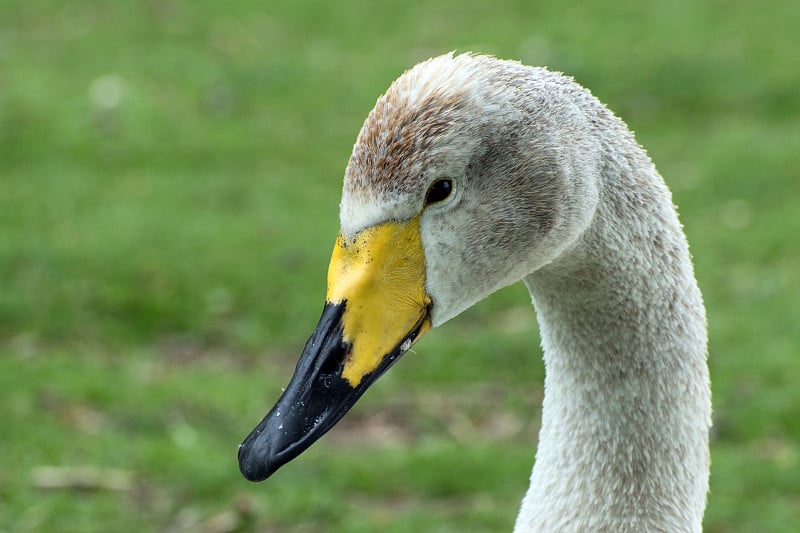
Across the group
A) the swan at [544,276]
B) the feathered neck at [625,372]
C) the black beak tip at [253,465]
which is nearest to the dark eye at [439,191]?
the swan at [544,276]

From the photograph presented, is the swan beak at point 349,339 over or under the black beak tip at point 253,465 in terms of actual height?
over

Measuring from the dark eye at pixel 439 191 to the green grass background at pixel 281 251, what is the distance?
9.75 ft

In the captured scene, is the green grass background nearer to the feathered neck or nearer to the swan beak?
the feathered neck

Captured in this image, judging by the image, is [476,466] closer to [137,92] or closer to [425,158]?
[425,158]

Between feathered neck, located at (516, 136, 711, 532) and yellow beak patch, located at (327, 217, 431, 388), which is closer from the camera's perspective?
yellow beak patch, located at (327, 217, 431, 388)

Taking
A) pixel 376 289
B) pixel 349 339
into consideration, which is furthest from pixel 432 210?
pixel 349 339

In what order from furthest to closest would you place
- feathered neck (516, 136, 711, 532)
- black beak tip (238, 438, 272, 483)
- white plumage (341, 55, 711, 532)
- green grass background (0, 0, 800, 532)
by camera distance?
green grass background (0, 0, 800, 532) < feathered neck (516, 136, 711, 532) < white plumage (341, 55, 711, 532) < black beak tip (238, 438, 272, 483)

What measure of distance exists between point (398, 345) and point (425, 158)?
0.42 m

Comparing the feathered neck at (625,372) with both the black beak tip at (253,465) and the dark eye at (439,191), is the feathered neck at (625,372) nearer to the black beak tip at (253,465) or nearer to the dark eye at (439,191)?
the dark eye at (439,191)

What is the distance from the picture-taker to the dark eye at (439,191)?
111 inches

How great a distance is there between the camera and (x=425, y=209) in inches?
111

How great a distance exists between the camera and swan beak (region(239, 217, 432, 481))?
2.71m

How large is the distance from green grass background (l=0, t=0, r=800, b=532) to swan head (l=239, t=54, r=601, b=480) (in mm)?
2863

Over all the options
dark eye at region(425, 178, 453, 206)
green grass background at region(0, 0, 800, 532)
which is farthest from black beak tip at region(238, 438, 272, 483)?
green grass background at region(0, 0, 800, 532)
